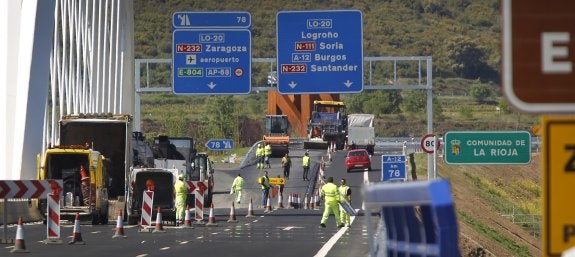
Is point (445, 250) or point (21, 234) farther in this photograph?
point (21, 234)

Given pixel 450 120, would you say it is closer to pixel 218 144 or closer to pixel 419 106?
pixel 419 106

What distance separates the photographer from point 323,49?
52.5 m

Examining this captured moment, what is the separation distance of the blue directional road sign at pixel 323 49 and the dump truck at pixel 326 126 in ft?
117

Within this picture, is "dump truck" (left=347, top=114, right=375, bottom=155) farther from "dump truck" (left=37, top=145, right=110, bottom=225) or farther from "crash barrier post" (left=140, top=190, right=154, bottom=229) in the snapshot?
"crash barrier post" (left=140, top=190, right=154, bottom=229)

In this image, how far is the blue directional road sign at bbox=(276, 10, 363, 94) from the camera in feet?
173

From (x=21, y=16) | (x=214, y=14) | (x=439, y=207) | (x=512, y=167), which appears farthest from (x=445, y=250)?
(x=512, y=167)

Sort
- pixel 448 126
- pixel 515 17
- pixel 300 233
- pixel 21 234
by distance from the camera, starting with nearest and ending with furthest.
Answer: pixel 515 17 < pixel 21 234 < pixel 300 233 < pixel 448 126

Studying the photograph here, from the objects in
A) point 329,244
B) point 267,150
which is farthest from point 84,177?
point 267,150


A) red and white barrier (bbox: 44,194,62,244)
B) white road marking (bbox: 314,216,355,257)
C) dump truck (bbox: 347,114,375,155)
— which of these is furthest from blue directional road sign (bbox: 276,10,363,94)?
dump truck (bbox: 347,114,375,155)

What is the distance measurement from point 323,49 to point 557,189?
154 ft

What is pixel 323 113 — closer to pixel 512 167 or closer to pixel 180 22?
pixel 512 167

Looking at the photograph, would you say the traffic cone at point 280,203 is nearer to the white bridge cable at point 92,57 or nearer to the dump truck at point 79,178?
the white bridge cable at point 92,57

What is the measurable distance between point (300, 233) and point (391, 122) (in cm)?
12379

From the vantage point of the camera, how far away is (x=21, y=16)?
1526 inches
